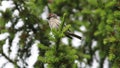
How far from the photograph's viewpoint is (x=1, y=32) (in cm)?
804

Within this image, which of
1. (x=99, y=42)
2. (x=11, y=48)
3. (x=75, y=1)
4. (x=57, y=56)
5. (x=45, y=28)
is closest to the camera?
(x=57, y=56)

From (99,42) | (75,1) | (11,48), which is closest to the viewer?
(11,48)

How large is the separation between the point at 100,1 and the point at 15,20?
75.1 inches

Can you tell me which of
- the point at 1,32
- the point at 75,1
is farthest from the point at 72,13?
the point at 1,32

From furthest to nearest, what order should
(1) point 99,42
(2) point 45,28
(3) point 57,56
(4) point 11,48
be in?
(1) point 99,42, (2) point 45,28, (4) point 11,48, (3) point 57,56

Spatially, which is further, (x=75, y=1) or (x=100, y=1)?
(x=75, y=1)

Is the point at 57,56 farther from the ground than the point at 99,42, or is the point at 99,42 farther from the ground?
the point at 99,42

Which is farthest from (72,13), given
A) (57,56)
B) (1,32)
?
(57,56)

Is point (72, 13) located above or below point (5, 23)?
above

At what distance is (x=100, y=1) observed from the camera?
8.56 m

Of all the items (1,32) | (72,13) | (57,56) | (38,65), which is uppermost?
(72,13)

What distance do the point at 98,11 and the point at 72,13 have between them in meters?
3.10

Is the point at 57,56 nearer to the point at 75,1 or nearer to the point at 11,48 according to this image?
the point at 11,48

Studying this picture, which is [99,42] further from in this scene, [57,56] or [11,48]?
[57,56]
